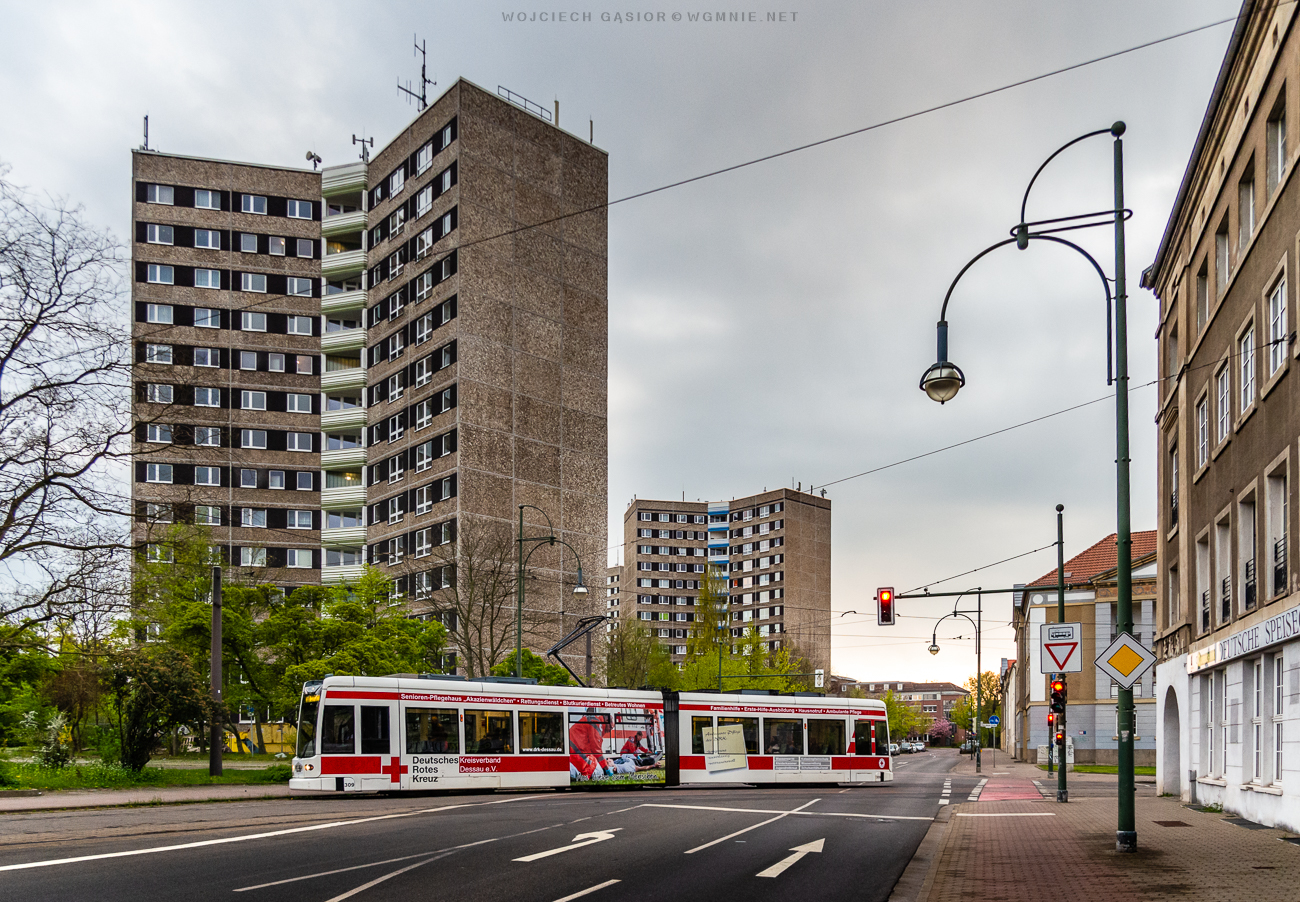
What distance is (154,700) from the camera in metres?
28.9

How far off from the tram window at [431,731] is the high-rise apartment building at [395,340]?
23687 mm

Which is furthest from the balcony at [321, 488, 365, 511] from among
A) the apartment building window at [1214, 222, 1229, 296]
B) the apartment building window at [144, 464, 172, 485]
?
the apartment building window at [1214, 222, 1229, 296]

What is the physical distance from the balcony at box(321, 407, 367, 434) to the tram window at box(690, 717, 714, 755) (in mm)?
40903

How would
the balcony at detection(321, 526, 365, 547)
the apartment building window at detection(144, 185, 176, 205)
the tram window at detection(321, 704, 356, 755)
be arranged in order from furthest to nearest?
1. the apartment building window at detection(144, 185, 176, 205)
2. the balcony at detection(321, 526, 365, 547)
3. the tram window at detection(321, 704, 356, 755)

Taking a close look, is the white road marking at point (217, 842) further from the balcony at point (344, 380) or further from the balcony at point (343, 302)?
the balcony at point (343, 302)

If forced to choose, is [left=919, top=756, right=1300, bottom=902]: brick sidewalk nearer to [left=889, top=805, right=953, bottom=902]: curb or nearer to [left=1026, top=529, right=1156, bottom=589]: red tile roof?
[left=889, top=805, right=953, bottom=902]: curb

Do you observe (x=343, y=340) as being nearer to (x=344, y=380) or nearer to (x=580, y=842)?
(x=344, y=380)

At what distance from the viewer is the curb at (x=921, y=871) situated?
1238 centimetres

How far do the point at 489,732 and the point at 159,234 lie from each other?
174 feet

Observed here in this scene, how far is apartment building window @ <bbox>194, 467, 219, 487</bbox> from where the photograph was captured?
2753 inches

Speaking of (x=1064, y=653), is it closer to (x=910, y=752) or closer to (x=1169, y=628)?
(x=1169, y=628)

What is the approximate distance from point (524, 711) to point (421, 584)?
30.6 meters

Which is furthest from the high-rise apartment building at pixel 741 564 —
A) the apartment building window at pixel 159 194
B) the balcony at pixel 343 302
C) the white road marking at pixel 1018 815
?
the white road marking at pixel 1018 815

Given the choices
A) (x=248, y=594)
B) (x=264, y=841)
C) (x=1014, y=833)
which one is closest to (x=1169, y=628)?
(x=1014, y=833)
